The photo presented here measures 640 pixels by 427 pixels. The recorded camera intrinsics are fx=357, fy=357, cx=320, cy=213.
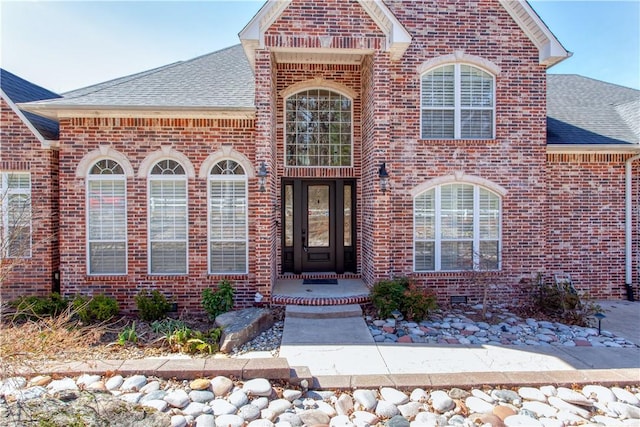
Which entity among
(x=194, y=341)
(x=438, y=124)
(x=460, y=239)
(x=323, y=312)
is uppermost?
(x=438, y=124)

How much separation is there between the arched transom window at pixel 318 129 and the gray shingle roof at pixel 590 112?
15.9 ft

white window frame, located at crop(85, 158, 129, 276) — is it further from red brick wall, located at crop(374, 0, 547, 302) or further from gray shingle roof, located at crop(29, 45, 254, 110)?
red brick wall, located at crop(374, 0, 547, 302)

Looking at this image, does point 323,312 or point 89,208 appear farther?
point 89,208

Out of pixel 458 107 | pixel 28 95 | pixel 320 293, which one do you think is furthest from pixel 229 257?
pixel 28 95

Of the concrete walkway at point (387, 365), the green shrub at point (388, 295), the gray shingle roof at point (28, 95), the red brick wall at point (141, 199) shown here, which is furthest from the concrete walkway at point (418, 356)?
the gray shingle roof at point (28, 95)

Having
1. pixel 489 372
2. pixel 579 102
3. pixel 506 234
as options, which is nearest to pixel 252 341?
pixel 489 372

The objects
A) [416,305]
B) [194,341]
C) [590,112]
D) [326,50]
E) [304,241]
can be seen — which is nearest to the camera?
[194,341]

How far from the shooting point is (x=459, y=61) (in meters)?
7.86

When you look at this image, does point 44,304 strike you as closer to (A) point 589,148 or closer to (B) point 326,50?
(B) point 326,50

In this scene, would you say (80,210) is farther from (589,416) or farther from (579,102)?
(579,102)

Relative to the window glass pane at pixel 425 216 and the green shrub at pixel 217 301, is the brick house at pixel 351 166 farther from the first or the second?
the green shrub at pixel 217 301

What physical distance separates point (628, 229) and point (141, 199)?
11153 millimetres

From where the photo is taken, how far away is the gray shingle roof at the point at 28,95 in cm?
787

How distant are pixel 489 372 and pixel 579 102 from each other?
924cm
